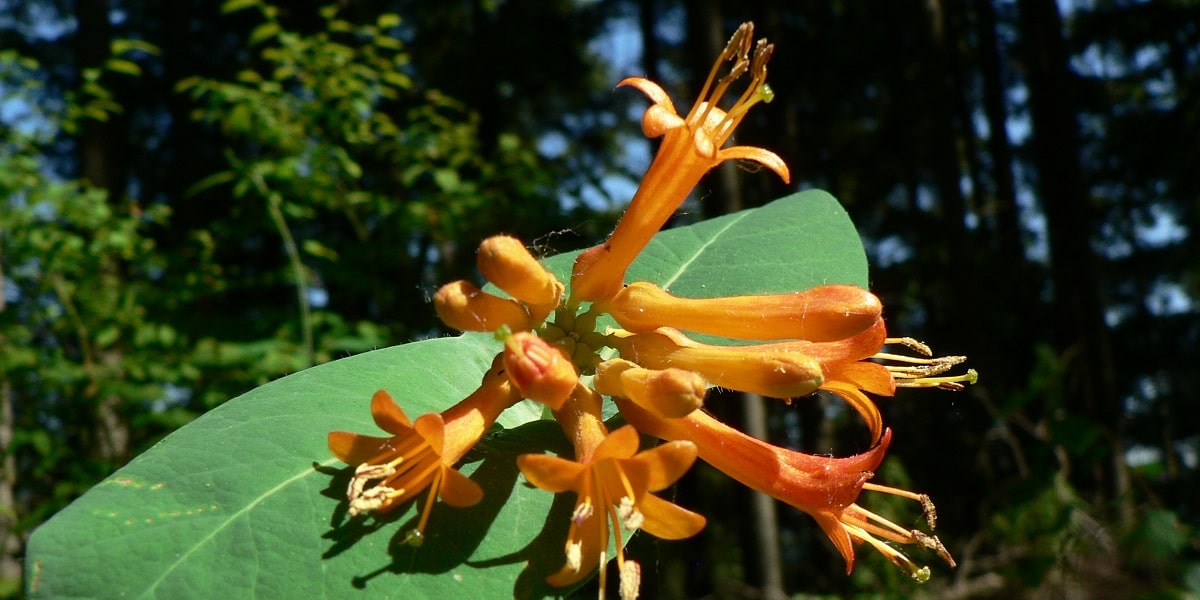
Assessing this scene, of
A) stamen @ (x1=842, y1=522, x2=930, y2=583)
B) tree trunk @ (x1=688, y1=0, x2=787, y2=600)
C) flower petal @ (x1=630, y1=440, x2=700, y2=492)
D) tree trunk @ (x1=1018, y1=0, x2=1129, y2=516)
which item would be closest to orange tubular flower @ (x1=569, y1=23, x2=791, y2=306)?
flower petal @ (x1=630, y1=440, x2=700, y2=492)

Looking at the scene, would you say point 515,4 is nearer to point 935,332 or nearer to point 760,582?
point 935,332

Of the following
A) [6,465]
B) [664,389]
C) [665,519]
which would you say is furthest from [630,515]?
[6,465]

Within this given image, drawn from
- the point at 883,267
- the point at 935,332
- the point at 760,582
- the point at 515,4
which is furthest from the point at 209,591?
the point at 515,4

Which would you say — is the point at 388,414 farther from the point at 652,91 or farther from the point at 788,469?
the point at 652,91

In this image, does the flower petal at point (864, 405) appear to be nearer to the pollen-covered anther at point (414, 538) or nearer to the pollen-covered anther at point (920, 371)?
the pollen-covered anther at point (920, 371)

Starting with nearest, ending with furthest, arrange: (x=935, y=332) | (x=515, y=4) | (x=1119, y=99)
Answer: (x=935, y=332) < (x=515, y=4) < (x=1119, y=99)

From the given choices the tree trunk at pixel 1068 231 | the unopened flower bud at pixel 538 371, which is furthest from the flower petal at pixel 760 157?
the tree trunk at pixel 1068 231

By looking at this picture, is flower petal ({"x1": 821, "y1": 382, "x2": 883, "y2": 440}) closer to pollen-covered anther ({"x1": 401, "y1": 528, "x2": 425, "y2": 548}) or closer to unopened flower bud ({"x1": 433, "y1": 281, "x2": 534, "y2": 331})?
unopened flower bud ({"x1": 433, "y1": 281, "x2": 534, "y2": 331})
